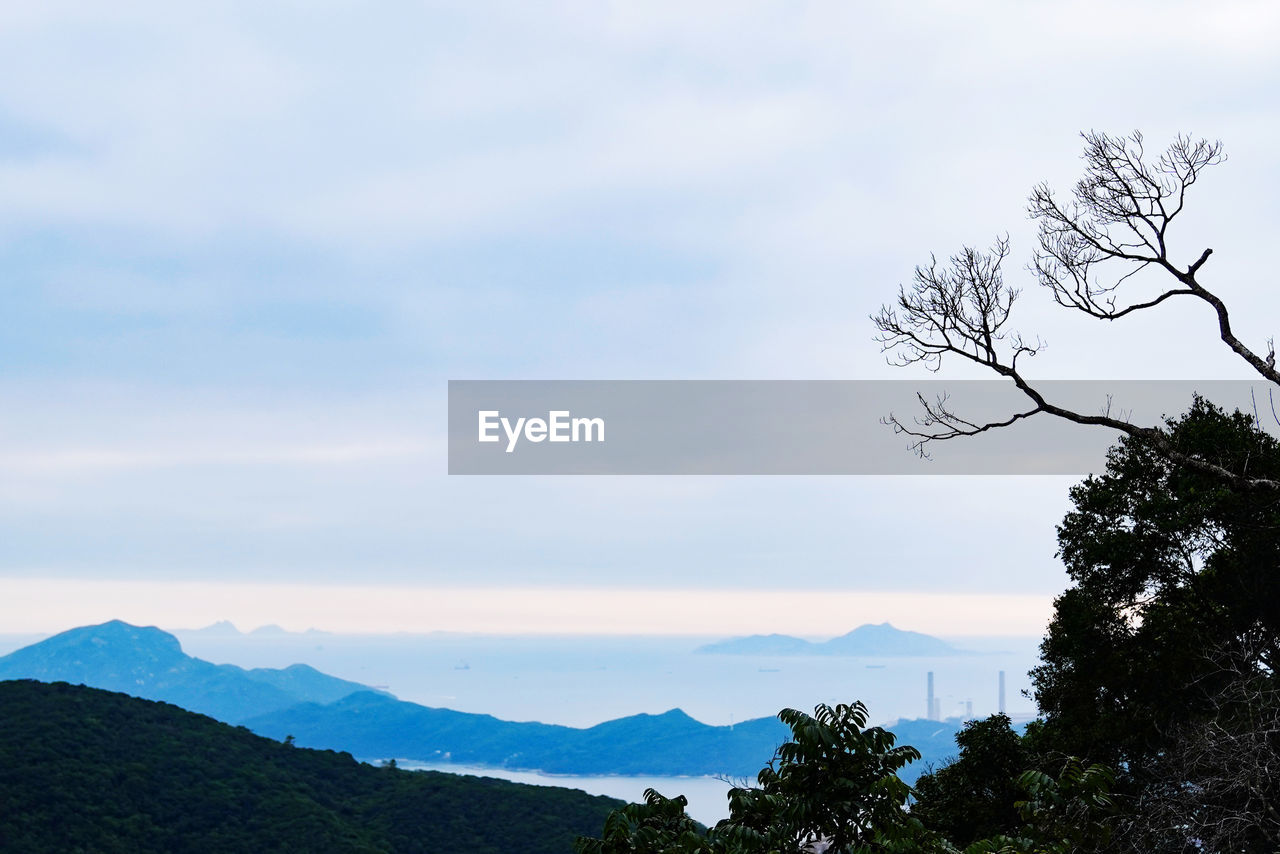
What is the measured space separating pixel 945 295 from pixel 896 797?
6345 mm

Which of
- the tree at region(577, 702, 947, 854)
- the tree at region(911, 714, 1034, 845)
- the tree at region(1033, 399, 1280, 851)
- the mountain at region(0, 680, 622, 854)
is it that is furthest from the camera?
the mountain at region(0, 680, 622, 854)

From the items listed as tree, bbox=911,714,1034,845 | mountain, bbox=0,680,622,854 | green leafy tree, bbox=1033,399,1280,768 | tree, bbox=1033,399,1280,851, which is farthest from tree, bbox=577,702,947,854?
mountain, bbox=0,680,622,854

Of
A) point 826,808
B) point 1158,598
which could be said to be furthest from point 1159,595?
point 826,808

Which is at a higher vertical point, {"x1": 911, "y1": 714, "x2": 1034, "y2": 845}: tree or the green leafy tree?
the green leafy tree

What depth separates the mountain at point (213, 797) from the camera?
63656 mm

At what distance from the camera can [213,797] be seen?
69.2 m

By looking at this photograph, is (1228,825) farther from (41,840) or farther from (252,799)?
(252,799)

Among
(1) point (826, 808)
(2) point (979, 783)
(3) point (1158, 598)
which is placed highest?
(3) point (1158, 598)

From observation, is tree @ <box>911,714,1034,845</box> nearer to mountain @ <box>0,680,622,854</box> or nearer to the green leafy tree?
the green leafy tree

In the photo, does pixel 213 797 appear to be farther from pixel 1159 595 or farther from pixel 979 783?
pixel 1159 595

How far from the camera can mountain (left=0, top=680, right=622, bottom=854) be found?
209 feet

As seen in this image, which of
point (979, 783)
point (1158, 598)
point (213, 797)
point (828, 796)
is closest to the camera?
point (828, 796)

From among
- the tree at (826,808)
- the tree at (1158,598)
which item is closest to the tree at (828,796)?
the tree at (826,808)

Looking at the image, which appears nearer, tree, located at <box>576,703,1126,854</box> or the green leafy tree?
tree, located at <box>576,703,1126,854</box>
